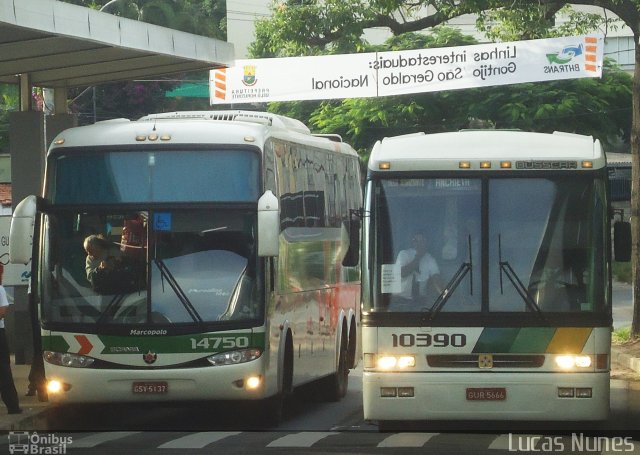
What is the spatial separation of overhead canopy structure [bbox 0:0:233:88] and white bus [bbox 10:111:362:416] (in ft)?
6.25

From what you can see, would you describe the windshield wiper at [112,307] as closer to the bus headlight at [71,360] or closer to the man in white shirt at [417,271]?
the bus headlight at [71,360]

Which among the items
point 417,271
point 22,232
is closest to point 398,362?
point 417,271

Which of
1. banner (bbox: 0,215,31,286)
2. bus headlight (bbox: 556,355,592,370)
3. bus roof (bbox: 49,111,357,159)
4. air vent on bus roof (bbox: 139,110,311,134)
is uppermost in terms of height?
air vent on bus roof (bbox: 139,110,311,134)

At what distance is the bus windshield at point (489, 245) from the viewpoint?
1245cm

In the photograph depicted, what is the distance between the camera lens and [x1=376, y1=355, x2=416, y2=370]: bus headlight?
12.4m

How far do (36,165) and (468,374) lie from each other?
10.0m

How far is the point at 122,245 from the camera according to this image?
14.0 meters

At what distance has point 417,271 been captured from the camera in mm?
12547

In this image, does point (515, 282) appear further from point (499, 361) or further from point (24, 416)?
point (24, 416)

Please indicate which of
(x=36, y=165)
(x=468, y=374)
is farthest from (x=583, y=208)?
(x=36, y=165)

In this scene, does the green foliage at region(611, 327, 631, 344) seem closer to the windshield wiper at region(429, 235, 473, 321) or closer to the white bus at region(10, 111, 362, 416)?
the white bus at region(10, 111, 362, 416)

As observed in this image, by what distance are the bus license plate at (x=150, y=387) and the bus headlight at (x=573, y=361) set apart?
3756mm

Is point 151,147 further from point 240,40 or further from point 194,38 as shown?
point 240,40

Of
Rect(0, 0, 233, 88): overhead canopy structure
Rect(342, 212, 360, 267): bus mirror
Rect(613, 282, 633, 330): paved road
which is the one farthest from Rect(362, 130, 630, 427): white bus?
Rect(613, 282, 633, 330): paved road
